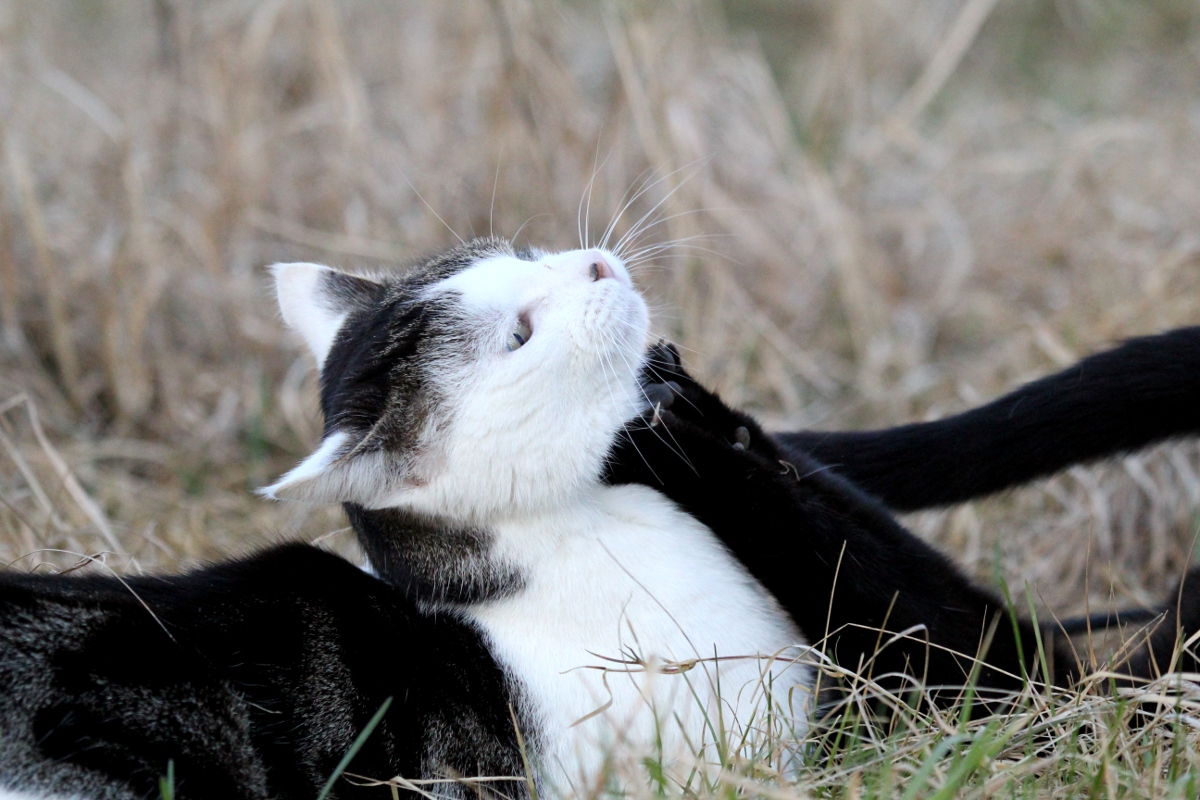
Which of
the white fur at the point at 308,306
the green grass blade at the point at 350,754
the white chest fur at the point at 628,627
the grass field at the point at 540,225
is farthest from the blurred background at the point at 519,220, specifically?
the green grass blade at the point at 350,754

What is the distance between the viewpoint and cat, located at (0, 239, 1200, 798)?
1.35 m

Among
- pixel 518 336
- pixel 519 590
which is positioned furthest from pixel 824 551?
pixel 518 336

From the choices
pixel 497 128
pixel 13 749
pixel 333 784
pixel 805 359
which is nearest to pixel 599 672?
pixel 333 784

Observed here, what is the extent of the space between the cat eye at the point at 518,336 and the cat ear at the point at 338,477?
26 centimetres

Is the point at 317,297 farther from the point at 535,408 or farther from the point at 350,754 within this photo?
the point at 350,754

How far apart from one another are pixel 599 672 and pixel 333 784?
0.39 meters

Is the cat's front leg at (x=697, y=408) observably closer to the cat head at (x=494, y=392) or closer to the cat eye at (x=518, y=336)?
the cat head at (x=494, y=392)

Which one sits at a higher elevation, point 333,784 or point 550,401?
point 550,401

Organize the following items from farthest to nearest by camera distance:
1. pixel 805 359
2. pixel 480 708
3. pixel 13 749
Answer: pixel 805 359 → pixel 480 708 → pixel 13 749

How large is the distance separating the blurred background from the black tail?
81cm

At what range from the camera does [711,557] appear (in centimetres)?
161

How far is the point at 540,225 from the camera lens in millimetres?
3383

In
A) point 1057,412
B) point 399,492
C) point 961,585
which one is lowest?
point 961,585

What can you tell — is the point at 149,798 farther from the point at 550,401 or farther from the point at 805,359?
the point at 805,359
